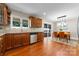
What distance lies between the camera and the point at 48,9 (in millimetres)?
3391

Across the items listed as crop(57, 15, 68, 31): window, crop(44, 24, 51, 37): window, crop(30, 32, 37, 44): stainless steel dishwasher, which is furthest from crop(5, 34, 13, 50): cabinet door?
crop(57, 15, 68, 31): window

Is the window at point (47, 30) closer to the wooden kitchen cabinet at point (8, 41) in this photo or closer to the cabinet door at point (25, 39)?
the cabinet door at point (25, 39)

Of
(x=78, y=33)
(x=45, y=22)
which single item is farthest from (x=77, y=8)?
(x=45, y=22)

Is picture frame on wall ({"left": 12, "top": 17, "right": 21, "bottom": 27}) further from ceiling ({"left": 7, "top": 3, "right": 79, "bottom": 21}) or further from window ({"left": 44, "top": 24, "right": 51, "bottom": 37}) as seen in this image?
window ({"left": 44, "top": 24, "right": 51, "bottom": 37})

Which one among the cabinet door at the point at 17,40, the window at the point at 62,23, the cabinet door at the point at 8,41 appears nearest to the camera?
the cabinet door at the point at 8,41

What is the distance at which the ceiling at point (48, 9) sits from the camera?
10.3 feet

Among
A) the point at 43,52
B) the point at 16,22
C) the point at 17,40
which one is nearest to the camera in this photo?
the point at 43,52

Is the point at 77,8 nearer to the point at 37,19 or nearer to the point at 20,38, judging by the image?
the point at 37,19

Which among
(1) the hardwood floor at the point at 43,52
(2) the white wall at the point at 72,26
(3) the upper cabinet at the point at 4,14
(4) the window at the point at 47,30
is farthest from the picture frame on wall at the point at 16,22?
(2) the white wall at the point at 72,26

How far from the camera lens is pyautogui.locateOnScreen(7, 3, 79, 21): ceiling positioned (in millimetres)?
3146

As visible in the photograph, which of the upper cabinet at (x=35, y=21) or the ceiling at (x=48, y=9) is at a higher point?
the ceiling at (x=48, y=9)

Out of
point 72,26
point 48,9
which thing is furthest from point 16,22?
point 72,26

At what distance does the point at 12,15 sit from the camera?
3.54 meters

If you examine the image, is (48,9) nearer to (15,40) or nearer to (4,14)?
(4,14)
